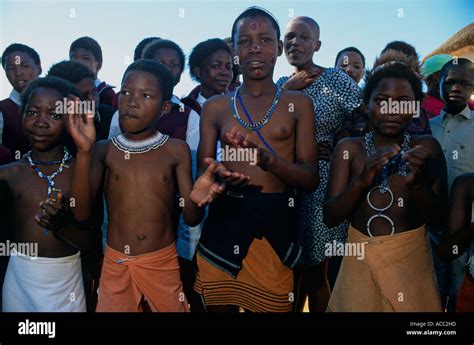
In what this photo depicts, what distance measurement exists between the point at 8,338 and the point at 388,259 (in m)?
1.90

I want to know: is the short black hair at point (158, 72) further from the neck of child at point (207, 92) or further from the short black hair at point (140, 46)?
the short black hair at point (140, 46)

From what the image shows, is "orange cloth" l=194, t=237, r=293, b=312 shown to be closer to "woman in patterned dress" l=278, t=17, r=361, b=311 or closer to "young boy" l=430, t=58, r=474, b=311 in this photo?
→ "woman in patterned dress" l=278, t=17, r=361, b=311

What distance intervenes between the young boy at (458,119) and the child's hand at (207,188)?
1.72m

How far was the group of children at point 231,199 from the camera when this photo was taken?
2.49 meters

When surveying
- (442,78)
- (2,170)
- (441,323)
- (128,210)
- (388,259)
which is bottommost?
(441,323)

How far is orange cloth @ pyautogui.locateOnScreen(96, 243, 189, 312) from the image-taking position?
8.43 ft

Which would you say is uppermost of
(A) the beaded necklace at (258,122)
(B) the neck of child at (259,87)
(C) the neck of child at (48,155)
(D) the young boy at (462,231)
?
(B) the neck of child at (259,87)

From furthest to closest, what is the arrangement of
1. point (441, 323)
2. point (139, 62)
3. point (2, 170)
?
point (139, 62), point (2, 170), point (441, 323)

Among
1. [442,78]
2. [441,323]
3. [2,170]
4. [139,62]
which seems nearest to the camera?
[441,323]

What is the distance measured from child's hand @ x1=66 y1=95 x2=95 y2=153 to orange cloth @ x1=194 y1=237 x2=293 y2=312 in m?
0.80

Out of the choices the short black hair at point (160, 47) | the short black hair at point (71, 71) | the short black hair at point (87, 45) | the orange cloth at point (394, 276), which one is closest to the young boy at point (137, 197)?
the short black hair at point (71, 71)

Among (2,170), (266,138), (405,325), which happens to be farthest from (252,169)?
(2,170)

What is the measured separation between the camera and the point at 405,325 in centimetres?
248

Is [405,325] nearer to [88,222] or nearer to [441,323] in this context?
[441,323]
